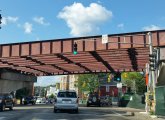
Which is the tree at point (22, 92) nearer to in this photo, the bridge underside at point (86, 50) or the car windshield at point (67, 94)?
the bridge underside at point (86, 50)

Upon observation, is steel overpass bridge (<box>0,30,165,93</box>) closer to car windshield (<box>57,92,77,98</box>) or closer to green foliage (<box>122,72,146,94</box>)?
car windshield (<box>57,92,77,98</box>)

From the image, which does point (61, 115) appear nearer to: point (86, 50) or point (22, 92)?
point (86, 50)

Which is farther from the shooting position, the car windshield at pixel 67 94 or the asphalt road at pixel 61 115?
the car windshield at pixel 67 94

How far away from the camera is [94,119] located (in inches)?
856

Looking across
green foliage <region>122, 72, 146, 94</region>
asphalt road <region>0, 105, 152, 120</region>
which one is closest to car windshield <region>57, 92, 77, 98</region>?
asphalt road <region>0, 105, 152, 120</region>

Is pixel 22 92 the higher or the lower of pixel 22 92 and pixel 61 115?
the higher

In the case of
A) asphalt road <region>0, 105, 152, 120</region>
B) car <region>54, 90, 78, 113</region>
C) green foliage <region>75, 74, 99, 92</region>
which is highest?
green foliage <region>75, 74, 99, 92</region>

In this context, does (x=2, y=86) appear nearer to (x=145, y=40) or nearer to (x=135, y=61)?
(x=135, y=61)

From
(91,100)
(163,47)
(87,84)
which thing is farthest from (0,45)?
(87,84)

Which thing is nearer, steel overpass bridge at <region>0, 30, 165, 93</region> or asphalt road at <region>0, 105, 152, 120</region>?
asphalt road at <region>0, 105, 152, 120</region>

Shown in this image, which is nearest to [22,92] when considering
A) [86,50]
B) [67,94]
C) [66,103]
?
[86,50]

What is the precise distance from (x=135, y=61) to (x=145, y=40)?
38.8 feet

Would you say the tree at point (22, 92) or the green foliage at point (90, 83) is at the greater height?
the green foliage at point (90, 83)

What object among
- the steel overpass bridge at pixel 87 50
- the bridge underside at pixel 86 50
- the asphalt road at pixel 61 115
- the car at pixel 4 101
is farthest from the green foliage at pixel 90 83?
the asphalt road at pixel 61 115
